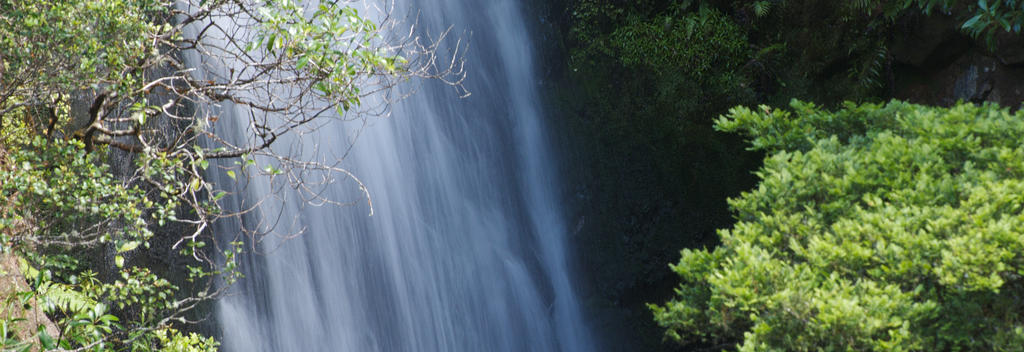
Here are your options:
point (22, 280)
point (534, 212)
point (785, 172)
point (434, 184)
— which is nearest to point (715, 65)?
point (534, 212)

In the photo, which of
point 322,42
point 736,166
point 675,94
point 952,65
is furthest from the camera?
point 675,94

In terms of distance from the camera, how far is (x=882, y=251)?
3.73 m

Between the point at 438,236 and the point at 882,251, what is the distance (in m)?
7.36

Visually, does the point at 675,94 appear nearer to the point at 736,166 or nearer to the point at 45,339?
the point at 736,166

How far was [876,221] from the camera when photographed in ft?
12.7

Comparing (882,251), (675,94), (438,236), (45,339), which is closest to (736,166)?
(675,94)

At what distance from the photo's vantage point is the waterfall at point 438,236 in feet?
33.1

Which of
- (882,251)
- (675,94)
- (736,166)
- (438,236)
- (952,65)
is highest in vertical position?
(675,94)

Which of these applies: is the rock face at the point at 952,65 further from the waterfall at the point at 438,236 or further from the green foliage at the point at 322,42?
the green foliage at the point at 322,42

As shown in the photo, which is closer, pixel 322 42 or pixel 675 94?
pixel 322 42

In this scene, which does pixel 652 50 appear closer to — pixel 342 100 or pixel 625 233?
pixel 625 233

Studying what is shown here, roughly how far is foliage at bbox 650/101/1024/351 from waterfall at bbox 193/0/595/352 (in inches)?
254

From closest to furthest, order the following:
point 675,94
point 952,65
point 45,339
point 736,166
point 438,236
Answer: point 45,339
point 952,65
point 736,166
point 675,94
point 438,236

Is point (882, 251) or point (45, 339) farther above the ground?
point (45, 339)
